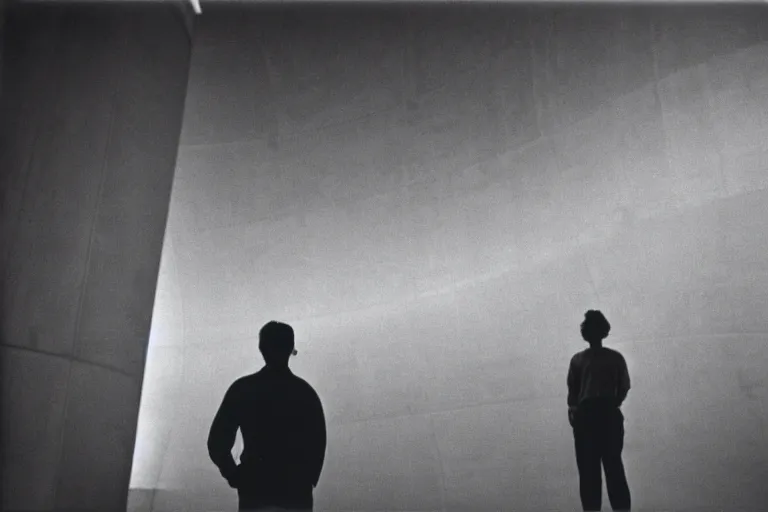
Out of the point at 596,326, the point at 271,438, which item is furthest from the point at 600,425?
the point at 271,438

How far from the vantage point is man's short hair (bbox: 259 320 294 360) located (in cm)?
225

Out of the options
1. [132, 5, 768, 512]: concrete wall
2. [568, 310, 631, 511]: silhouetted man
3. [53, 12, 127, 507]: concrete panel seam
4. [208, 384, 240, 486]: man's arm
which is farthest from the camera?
[132, 5, 768, 512]: concrete wall

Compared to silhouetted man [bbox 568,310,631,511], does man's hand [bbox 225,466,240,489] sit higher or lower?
lower

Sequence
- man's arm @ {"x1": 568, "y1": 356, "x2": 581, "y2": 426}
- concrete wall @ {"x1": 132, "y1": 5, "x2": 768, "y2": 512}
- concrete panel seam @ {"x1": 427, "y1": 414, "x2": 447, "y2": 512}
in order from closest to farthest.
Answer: man's arm @ {"x1": 568, "y1": 356, "x2": 581, "y2": 426} → concrete wall @ {"x1": 132, "y1": 5, "x2": 768, "y2": 512} → concrete panel seam @ {"x1": 427, "y1": 414, "x2": 447, "y2": 512}

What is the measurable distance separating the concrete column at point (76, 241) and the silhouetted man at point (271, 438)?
1.13m

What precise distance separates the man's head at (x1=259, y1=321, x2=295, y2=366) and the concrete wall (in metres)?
3.66

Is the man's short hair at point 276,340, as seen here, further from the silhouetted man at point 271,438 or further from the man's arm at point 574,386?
the man's arm at point 574,386

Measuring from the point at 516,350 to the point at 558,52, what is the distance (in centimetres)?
259

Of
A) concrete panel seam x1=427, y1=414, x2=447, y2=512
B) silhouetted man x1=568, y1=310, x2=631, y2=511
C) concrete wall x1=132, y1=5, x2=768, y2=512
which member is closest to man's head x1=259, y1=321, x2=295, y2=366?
silhouetted man x1=568, y1=310, x2=631, y2=511

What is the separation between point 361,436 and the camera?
6000 mm

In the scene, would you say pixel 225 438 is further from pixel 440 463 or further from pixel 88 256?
pixel 440 463

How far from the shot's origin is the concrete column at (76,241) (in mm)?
2930

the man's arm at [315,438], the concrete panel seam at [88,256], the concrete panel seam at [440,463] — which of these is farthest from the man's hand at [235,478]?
the concrete panel seam at [440,463]

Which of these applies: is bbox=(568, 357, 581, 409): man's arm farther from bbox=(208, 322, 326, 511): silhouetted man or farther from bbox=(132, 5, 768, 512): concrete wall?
bbox=(132, 5, 768, 512): concrete wall
